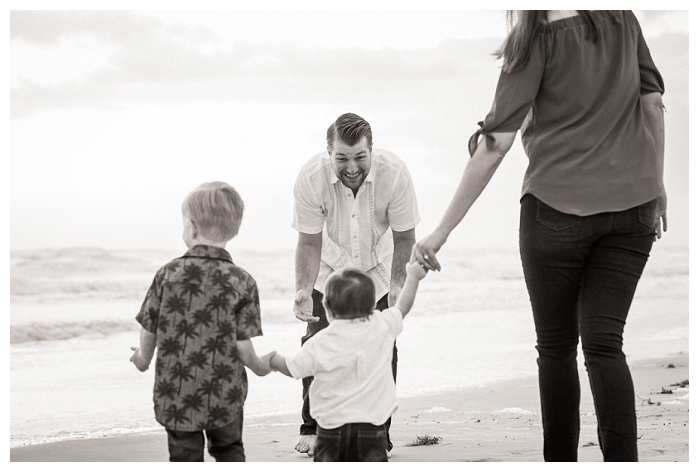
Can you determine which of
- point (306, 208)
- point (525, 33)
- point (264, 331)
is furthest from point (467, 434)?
point (264, 331)

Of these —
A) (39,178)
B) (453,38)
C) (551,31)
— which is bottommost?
(551,31)

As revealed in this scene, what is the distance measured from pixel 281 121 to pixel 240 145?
0.88 m

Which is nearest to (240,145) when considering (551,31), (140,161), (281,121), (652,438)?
(281,121)

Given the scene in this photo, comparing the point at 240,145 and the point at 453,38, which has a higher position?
the point at 453,38

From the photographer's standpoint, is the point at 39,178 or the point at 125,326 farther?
the point at 39,178

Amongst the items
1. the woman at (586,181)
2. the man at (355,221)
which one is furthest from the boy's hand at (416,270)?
the man at (355,221)

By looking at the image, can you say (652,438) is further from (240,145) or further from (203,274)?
(240,145)

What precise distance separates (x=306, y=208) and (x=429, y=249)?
1065 mm

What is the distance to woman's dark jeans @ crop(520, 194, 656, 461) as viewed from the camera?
89.7 inches

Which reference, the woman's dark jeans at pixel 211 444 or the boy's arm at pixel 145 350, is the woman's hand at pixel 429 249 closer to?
the woman's dark jeans at pixel 211 444

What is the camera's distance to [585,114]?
2.36m

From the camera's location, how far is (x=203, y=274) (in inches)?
96.0

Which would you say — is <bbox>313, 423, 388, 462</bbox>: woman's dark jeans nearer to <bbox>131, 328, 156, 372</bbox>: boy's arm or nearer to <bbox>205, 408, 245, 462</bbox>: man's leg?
<bbox>205, 408, 245, 462</bbox>: man's leg

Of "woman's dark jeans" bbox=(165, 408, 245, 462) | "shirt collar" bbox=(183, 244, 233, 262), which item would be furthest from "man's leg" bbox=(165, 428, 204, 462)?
"shirt collar" bbox=(183, 244, 233, 262)
